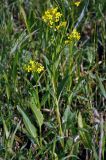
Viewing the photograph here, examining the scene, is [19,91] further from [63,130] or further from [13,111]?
[63,130]

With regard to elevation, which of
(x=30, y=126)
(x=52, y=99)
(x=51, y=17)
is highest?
(x=51, y=17)

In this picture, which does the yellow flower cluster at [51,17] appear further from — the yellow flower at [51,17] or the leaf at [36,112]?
the leaf at [36,112]

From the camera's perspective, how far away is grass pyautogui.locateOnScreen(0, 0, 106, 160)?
177 cm

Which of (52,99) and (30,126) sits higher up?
(52,99)

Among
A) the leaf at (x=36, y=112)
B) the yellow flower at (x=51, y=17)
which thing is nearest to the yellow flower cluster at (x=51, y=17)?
the yellow flower at (x=51, y=17)

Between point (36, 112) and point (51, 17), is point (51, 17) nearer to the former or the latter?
point (51, 17)

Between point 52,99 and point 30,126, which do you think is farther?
point 52,99

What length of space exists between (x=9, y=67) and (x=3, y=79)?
85mm

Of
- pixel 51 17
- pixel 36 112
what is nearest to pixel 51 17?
pixel 51 17

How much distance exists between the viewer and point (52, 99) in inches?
77.7

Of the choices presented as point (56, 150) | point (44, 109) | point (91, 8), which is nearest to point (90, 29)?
point (91, 8)

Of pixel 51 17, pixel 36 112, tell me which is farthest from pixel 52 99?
pixel 51 17

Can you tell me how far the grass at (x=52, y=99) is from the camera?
5.82ft

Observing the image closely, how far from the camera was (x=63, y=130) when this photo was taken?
185cm
